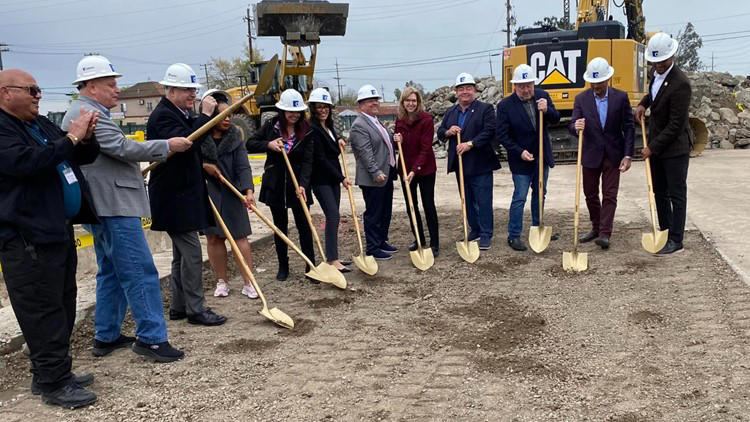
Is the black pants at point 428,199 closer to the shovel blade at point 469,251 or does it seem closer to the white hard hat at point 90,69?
the shovel blade at point 469,251

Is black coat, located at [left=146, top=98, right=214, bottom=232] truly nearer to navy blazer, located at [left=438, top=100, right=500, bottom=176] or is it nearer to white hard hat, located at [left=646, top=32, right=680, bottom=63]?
navy blazer, located at [left=438, top=100, right=500, bottom=176]

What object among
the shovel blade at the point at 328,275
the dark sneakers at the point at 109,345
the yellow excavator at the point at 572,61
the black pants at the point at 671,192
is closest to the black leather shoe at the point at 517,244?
the black pants at the point at 671,192

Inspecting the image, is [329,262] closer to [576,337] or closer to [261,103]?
[576,337]

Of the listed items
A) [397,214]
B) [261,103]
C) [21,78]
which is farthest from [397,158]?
[261,103]

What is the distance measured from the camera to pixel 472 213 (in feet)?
22.4

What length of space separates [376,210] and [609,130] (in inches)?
99.0

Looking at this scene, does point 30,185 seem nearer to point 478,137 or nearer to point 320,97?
point 320,97

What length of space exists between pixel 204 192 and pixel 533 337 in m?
2.51

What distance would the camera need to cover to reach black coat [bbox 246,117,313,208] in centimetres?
534

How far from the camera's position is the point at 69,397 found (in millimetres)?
3250

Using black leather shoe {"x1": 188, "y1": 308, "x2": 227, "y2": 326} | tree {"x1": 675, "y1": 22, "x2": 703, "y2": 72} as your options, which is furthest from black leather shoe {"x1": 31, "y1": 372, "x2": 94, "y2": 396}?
tree {"x1": 675, "y1": 22, "x2": 703, "y2": 72}

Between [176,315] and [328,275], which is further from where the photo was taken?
[328,275]

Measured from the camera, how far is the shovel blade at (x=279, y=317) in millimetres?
4383

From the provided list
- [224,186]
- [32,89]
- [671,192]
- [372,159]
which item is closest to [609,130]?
[671,192]
